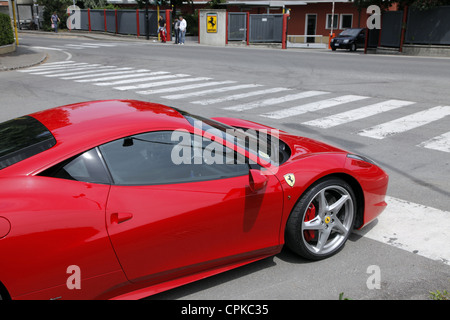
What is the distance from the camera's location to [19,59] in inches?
846

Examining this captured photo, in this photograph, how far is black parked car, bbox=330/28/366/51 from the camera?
3381cm

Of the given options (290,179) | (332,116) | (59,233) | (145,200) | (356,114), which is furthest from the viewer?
(356,114)

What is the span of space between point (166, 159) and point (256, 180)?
665 millimetres

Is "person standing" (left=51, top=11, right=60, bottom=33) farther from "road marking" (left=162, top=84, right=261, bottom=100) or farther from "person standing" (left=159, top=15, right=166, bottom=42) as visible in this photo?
"road marking" (left=162, top=84, right=261, bottom=100)

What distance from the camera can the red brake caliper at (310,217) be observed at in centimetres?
387

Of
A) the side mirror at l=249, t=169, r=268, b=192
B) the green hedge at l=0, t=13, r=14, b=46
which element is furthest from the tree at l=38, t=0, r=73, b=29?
the side mirror at l=249, t=169, r=268, b=192

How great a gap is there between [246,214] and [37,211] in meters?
1.45

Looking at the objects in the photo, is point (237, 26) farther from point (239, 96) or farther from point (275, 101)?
point (275, 101)

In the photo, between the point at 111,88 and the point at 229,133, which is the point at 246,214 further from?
the point at 111,88

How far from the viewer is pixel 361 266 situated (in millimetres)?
3906

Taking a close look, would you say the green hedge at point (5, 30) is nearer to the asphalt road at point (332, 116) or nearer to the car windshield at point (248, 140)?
the asphalt road at point (332, 116)

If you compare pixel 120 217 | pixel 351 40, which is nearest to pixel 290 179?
pixel 120 217

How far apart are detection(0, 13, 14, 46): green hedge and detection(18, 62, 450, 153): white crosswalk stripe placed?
6.80 m
